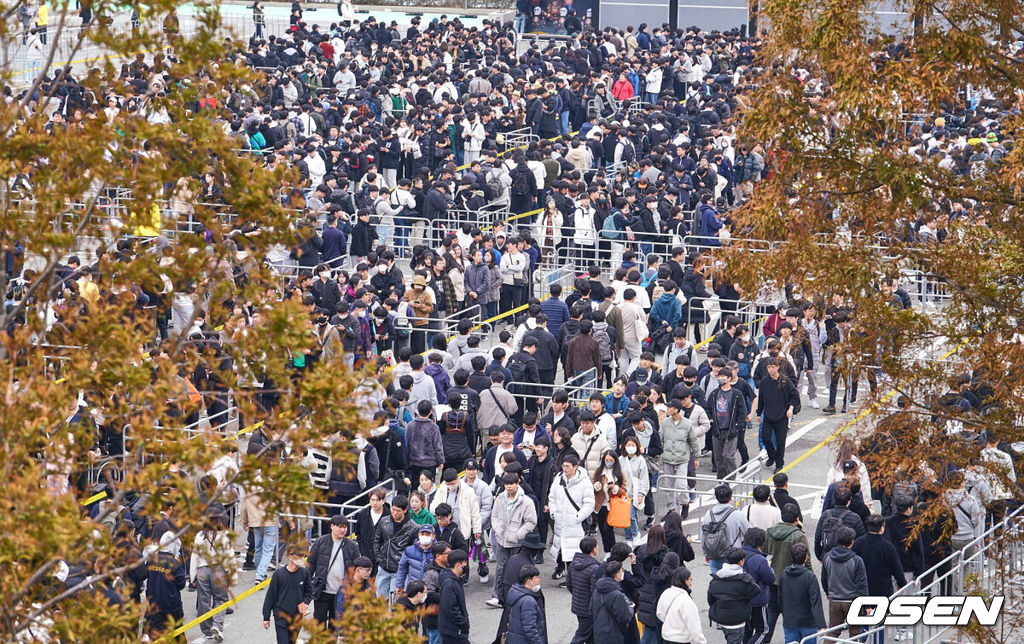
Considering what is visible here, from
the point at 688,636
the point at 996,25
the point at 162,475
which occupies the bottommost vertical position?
A: the point at 688,636

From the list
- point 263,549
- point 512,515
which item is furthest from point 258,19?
point 512,515

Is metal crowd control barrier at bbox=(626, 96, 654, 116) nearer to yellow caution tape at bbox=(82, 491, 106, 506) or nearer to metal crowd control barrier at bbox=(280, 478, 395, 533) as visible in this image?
metal crowd control barrier at bbox=(280, 478, 395, 533)

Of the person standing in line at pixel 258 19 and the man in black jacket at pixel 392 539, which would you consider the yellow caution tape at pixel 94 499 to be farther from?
the person standing in line at pixel 258 19

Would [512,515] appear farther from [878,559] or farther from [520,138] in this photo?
[520,138]

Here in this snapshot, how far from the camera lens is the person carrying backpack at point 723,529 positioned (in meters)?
14.4

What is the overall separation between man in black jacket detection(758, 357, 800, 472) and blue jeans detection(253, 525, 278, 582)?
575 centimetres

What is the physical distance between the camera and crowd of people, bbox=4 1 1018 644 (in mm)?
13203

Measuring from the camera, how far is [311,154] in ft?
92.5

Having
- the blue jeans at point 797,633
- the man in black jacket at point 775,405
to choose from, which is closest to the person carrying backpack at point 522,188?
the man in black jacket at point 775,405

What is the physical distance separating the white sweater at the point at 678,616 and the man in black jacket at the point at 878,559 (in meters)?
1.70

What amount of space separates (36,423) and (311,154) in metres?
21.3

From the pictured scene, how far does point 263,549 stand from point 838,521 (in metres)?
6.12

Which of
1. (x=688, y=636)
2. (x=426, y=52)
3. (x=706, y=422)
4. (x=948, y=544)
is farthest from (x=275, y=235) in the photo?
(x=426, y=52)

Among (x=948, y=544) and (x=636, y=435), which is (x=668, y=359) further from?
(x=948, y=544)
